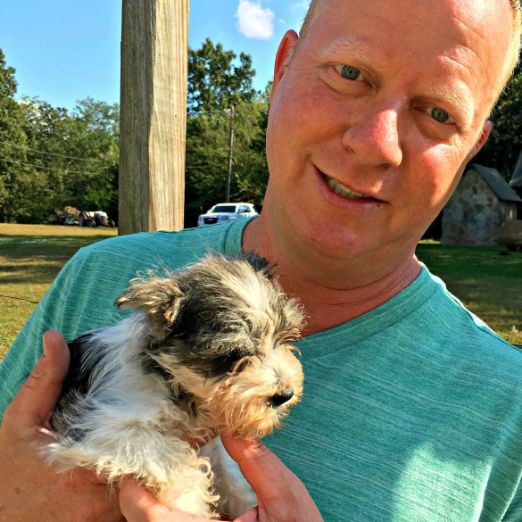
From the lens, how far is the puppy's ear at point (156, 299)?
266 cm

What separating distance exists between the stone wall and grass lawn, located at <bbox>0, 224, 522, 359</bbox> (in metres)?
7.15

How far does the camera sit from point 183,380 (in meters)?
2.69

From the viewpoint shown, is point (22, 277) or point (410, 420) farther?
point (22, 277)

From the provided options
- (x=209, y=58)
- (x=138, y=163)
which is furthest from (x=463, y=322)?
(x=209, y=58)

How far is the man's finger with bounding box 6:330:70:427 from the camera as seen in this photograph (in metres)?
2.59

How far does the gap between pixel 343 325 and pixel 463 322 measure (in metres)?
0.63

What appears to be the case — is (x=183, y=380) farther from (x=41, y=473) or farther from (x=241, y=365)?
(x=41, y=473)

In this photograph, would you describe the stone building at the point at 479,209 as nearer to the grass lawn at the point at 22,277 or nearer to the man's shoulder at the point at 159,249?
the grass lawn at the point at 22,277

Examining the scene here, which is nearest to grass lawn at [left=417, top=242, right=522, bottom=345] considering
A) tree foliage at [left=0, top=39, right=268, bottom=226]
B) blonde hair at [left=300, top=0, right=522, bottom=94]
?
blonde hair at [left=300, top=0, right=522, bottom=94]

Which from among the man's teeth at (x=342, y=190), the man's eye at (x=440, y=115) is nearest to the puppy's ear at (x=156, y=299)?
the man's teeth at (x=342, y=190)

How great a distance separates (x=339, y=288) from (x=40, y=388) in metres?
1.45

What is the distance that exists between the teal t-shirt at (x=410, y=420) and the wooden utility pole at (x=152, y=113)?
169 centimetres

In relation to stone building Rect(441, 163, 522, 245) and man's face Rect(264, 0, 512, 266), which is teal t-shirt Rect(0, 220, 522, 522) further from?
stone building Rect(441, 163, 522, 245)

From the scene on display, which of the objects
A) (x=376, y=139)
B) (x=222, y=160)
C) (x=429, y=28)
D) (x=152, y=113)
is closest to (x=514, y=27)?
(x=429, y=28)
